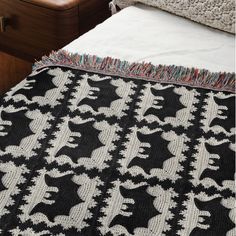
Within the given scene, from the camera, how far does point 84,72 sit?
47.1 inches

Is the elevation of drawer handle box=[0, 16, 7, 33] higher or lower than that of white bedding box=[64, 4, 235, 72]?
lower

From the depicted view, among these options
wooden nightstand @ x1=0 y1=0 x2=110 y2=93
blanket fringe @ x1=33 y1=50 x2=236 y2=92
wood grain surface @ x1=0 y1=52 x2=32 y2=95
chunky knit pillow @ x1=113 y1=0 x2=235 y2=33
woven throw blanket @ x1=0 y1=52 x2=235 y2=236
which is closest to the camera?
woven throw blanket @ x1=0 y1=52 x2=235 y2=236

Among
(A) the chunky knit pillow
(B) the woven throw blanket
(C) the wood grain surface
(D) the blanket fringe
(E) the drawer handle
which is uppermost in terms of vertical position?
(A) the chunky knit pillow

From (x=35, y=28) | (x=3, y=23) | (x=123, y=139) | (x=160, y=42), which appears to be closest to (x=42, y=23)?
(x=35, y=28)

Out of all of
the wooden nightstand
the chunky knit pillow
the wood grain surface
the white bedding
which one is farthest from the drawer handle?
the chunky knit pillow

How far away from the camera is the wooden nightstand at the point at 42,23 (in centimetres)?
155

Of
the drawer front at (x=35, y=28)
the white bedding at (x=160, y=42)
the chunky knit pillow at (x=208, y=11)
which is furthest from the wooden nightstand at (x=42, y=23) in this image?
the chunky knit pillow at (x=208, y=11)

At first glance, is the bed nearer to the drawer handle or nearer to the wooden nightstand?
the wooden nightstand

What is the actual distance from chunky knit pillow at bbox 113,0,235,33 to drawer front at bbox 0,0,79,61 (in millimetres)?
326

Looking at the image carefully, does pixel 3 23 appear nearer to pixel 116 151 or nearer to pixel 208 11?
pixel 208 11

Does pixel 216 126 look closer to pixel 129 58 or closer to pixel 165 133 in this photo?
pixel 165 133

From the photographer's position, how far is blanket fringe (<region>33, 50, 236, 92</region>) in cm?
118

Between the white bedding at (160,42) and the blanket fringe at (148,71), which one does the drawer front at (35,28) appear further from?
the blanket fringe at (148,71)

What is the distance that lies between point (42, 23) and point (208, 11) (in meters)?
0.54
